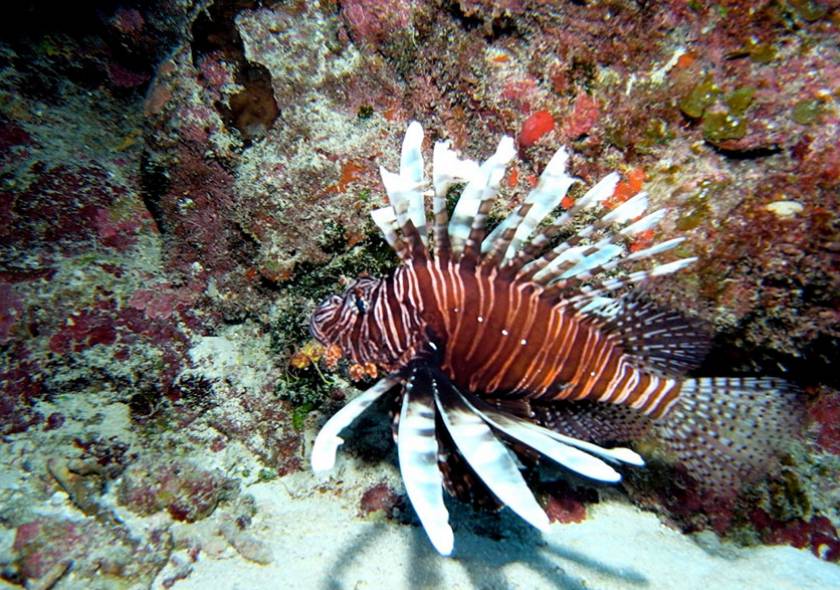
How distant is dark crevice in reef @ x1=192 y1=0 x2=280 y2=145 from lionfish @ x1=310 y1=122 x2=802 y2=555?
161 cm

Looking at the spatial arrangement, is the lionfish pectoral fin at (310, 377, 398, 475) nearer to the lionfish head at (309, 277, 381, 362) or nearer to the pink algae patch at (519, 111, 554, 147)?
the lionfish head at (309, 277, 381, 362)

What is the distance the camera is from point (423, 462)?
6.67 feet

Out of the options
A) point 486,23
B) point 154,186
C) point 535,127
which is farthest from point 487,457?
point 154,186

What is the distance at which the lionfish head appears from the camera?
8.86ft

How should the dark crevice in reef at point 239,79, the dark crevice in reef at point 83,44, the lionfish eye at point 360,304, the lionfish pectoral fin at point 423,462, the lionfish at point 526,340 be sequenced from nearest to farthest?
the lionfish pectoral fin at point 423,462
the lionfish at point 526,340
the lionfish eye at point 360,304
the dark crevice in reef at point 239,79
the dark crevice in reef at point 83,44

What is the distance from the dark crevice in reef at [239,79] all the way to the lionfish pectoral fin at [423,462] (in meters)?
2.34

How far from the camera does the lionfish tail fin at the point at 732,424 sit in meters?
2.90

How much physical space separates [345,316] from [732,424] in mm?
2530

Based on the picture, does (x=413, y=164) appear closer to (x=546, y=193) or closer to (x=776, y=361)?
(x=546, y=193)

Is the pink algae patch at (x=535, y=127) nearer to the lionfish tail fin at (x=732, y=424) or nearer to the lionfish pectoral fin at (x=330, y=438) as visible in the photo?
the lionfish tail fin at (x=732, y=424)

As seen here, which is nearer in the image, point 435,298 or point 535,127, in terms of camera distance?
point 435,298

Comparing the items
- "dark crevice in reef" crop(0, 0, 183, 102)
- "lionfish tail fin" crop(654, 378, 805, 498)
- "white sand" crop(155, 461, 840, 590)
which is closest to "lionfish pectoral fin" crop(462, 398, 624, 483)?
"lionfish tail fin" crop(654, 378, 805, 498)

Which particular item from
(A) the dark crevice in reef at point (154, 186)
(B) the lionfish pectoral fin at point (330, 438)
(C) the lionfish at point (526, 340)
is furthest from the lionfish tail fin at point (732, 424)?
(A) the dark crevice in reef at point (154, 186)

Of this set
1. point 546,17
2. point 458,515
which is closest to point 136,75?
point 546,17
